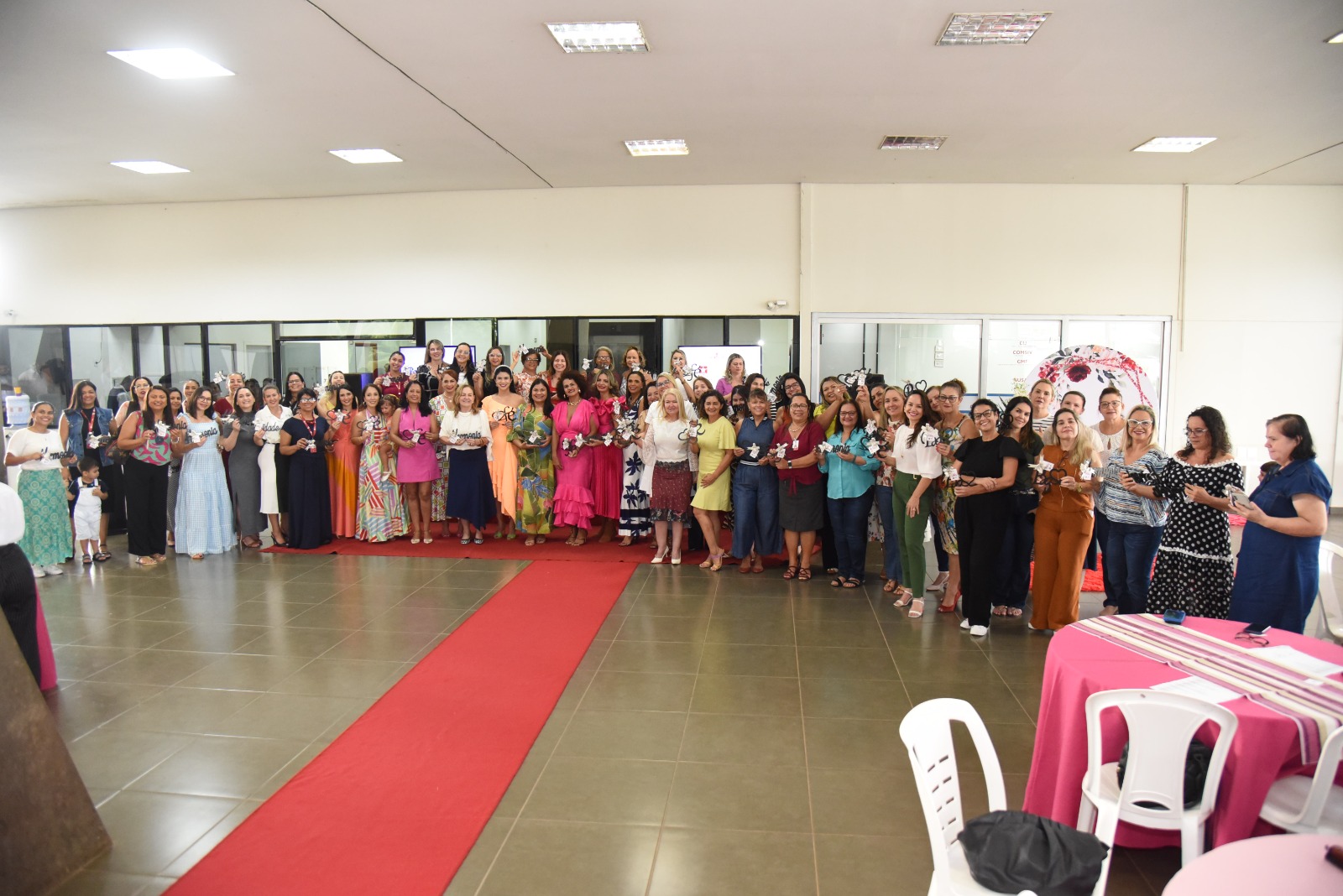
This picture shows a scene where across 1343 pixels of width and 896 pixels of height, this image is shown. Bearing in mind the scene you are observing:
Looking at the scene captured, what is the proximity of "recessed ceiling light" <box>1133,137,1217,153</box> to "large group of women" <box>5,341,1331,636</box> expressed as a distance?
11.2 feet

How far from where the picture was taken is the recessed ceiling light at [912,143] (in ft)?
A: 24.5

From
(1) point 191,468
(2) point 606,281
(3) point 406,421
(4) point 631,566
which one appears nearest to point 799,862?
(4) point 631,566

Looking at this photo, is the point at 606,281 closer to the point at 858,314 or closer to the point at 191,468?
the point at 858,314

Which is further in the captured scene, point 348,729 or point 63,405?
point 63,405

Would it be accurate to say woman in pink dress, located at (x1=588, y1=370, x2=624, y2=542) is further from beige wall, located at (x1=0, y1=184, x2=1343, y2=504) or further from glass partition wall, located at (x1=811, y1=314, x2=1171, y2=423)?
glass partition wall, located at (x1=811, y1=314, x2=1171, y2=423)

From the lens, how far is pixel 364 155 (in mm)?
8062

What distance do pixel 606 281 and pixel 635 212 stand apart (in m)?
0.88

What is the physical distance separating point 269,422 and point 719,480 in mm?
4483

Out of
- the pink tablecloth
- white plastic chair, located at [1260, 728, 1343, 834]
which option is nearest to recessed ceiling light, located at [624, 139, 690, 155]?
the pink tablecloth

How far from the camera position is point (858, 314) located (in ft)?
30.3

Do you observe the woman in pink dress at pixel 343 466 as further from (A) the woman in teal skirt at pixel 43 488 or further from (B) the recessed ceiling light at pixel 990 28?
(B) the recessed ceiling light at pixel 990 28

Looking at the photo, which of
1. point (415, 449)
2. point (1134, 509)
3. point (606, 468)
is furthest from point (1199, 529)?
point (415, 449)

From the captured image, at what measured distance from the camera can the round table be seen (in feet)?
5.43

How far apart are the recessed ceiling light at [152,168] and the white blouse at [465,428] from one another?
13.6 feet
